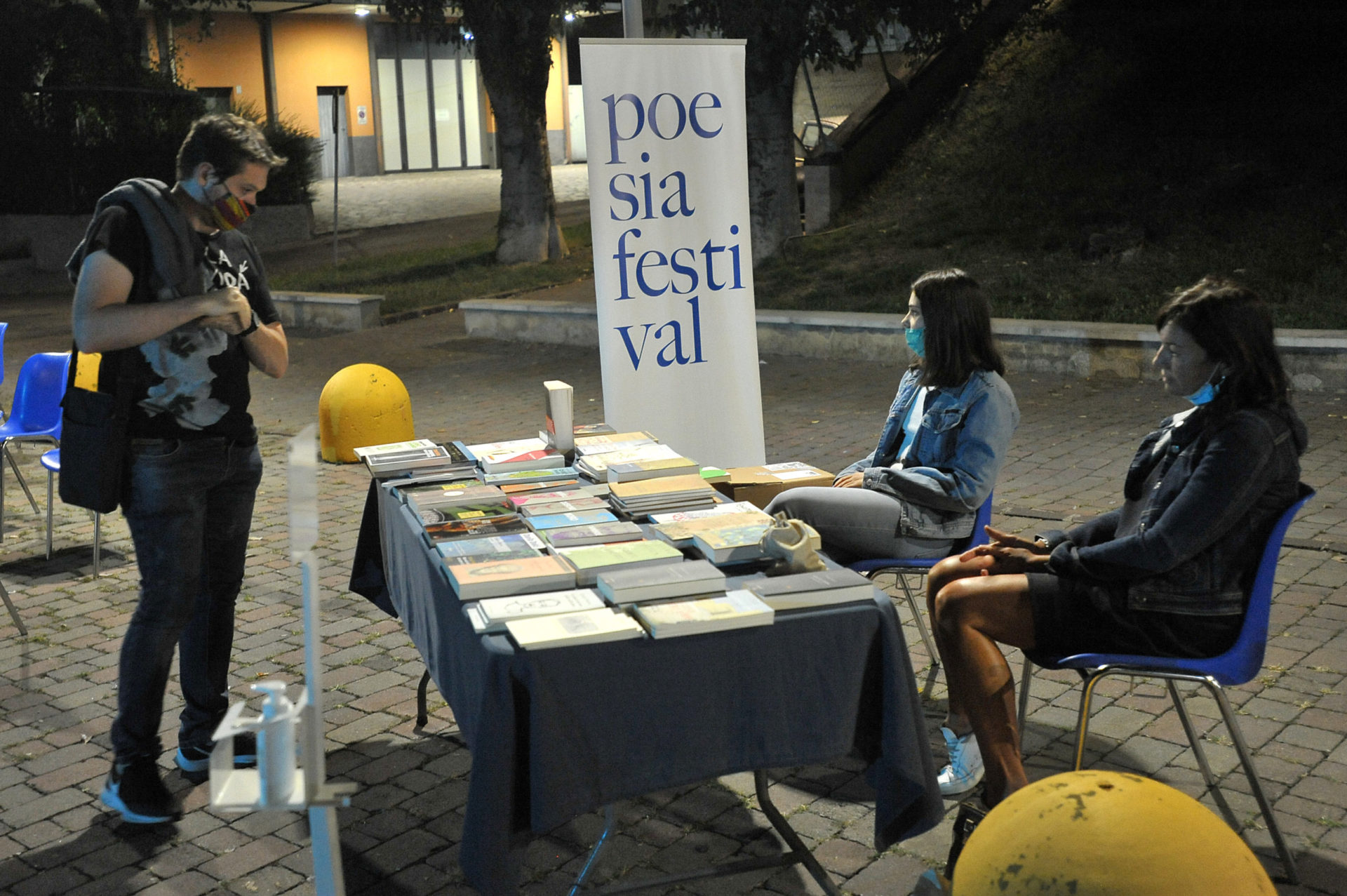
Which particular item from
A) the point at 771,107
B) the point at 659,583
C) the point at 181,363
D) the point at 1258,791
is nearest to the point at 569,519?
the point at 659,583

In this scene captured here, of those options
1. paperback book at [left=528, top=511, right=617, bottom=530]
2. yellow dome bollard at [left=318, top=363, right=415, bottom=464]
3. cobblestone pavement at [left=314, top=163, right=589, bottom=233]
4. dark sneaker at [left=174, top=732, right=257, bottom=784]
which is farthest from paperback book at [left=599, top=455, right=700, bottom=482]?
cobblestone pavement at [left=314, top=163, right=589, bottom=233]

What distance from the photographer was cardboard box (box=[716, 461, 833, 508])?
4.66m

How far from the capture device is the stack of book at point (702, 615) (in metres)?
2.75

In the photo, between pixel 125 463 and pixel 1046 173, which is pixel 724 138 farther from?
pixel 1046 173

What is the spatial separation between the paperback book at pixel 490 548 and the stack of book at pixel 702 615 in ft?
1.62

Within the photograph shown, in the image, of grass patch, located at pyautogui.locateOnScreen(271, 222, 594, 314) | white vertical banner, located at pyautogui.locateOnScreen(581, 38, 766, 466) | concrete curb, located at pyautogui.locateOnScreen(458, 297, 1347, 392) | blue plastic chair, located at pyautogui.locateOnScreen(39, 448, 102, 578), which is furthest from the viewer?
grass patch, located at pyautogui.locateOnScreen(271, 222, 594, 314)

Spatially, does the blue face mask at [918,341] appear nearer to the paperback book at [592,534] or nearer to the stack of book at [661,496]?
the stack of book at [661,496]

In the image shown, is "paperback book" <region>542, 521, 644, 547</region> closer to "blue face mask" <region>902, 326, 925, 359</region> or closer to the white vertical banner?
"blue face mask" <region>902, 326, 925, 359</region>

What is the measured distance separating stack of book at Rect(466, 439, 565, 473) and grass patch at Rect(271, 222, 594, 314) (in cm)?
1158

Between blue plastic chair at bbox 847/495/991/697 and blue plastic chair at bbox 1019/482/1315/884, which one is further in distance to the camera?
blue plastic chair at bbox 847/495/991/697

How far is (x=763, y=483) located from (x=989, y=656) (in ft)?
4.52

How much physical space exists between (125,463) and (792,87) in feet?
39.4

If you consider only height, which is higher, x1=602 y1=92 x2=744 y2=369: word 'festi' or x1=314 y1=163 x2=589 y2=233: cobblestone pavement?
x1=314 y1=163 x2=589 y2=233: cobblestone pavement

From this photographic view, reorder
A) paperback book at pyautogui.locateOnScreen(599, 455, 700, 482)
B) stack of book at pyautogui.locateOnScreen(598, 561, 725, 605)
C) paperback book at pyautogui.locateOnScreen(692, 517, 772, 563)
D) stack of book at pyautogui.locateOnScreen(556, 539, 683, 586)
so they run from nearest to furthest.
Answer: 1. stack of book at pyautogui.locateOnScreen(598, 561, 725, 605)
2. stack of book at pyautogui.locateOnScreen(556, 539, 683, 586)
3. paperback book at pyautogui.locateOnScreen(692, 517, 772, 563)
4. paperback book at pyautogui.locateOnScreen(599, 455, 700, 482)
